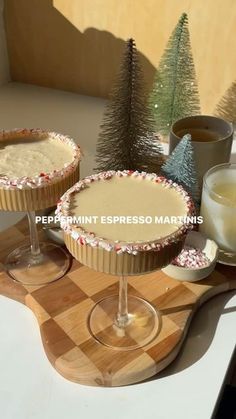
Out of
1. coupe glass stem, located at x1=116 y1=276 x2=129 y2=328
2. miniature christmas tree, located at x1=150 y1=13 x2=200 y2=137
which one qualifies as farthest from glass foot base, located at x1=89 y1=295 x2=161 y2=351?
miniature christmas tree, located at x1=150 y1=13 x2=200 y2=137

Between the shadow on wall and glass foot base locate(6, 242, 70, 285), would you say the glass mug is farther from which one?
the shadow on wall

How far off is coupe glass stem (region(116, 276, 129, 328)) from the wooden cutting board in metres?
0.03

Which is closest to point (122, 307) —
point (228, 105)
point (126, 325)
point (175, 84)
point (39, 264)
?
point (126, 325)

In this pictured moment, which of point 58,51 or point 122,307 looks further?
point 58,51

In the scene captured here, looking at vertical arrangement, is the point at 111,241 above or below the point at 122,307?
above

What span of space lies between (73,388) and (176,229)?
20 centimetres

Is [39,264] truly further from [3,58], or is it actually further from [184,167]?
[3,58]

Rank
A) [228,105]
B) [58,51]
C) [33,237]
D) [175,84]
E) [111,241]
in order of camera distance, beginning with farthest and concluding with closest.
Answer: [58,51] < [228,105] < [175,84] < [33,237] < [111,241]

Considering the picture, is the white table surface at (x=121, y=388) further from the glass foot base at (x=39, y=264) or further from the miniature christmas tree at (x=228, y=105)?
the miniature christmas tree at (x=228, y=105)

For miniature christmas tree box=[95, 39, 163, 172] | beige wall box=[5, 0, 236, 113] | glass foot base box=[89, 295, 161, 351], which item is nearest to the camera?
glass foot base box=[89, 295, 161, 351]

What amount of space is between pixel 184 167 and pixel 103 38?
477 millimetres

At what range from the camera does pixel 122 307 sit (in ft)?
2.11

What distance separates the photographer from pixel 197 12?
37.9 inches

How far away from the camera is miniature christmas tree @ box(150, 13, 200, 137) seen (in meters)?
0.87
